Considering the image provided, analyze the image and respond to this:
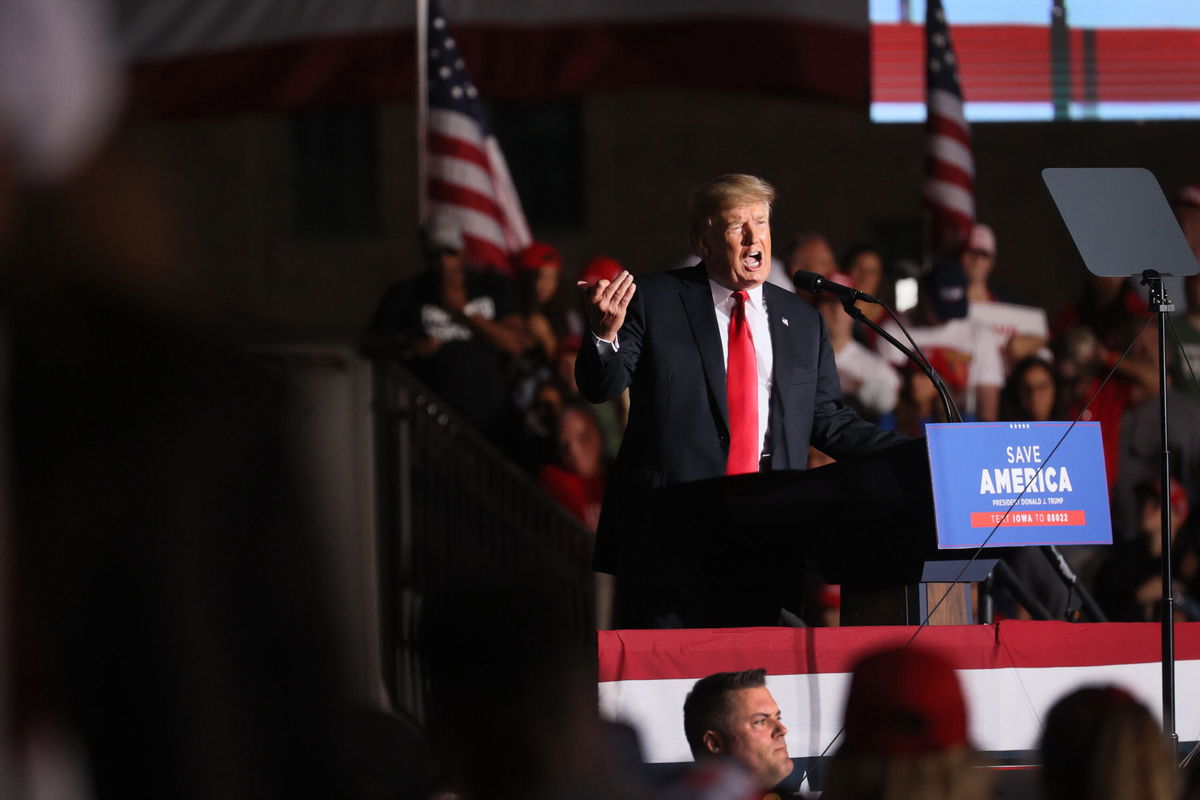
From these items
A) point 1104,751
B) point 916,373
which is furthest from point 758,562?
point 916,373

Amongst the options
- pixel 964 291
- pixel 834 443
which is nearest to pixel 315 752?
pixel 834 443

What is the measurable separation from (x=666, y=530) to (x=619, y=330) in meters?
0.58

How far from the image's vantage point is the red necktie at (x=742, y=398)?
4484 mm

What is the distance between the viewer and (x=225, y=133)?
18297mm

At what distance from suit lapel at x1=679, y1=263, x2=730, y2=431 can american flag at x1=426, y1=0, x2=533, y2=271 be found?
495 centimetres

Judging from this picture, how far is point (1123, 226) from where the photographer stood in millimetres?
4590

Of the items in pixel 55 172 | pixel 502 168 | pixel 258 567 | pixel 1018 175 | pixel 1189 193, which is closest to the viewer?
pixel 55 172

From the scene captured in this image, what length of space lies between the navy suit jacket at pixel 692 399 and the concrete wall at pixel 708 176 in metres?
13.6

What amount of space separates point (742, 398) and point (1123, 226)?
119cm

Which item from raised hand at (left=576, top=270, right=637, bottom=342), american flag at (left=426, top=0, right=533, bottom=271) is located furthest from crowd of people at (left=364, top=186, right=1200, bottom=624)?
raised hand at (left=576, top=270, right=637, bottom=342)

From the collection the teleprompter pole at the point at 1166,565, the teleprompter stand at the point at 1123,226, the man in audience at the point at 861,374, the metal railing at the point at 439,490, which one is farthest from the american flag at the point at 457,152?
the teleprompter pole at the point at 1166,565

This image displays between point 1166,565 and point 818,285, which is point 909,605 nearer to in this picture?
point 1166,565

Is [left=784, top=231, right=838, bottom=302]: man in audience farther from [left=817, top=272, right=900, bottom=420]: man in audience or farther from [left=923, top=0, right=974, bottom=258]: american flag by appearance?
[left=923, top=0, right=974, bottom=258]: american flag

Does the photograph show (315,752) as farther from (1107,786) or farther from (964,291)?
(964,291)
